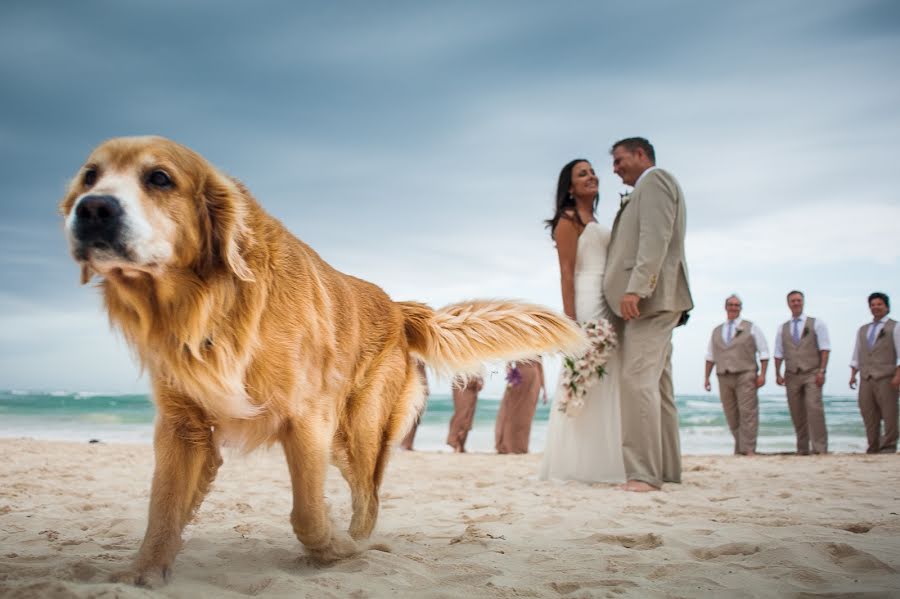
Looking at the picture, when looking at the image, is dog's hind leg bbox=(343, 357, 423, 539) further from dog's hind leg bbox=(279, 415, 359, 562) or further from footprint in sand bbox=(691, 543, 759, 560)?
footprint in sand bbox=(691, 543, 759, 560)

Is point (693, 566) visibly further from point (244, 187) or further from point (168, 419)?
point (244, 187)

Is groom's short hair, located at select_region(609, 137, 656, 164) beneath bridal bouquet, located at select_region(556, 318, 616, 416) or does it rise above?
above

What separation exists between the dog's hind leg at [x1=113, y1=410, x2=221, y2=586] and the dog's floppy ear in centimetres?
65

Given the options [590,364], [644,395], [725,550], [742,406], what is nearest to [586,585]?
[725,550]

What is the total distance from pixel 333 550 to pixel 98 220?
66.7 inches

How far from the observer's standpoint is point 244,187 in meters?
2.93

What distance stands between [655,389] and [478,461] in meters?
3.71

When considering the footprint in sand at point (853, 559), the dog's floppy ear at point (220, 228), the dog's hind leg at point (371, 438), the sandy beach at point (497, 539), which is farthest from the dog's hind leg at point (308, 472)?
the footprint in sand at point (853, 559)

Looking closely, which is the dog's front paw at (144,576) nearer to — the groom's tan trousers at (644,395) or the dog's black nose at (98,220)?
the dog's black nose at (98,220)

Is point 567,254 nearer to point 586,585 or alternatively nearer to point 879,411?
point 586,585

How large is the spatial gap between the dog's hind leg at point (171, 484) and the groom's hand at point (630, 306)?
3.83 m

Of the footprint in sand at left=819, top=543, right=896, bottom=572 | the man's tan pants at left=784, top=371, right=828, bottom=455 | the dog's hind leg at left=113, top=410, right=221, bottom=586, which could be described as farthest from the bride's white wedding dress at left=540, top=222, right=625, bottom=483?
the man's tan pants at left=784, top=371, right=828, bottom=455

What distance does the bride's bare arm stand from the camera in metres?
6.74

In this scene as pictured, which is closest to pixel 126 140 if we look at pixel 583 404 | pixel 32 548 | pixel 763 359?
pixel 32 548
